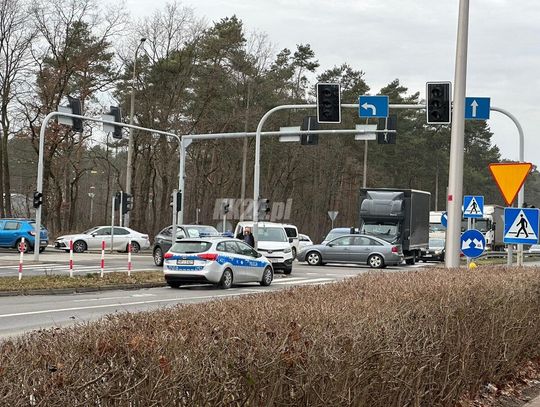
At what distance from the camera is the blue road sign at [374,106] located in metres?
28.3

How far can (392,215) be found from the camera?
37.9 meters

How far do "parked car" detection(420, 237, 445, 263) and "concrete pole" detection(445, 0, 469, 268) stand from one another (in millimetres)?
29201

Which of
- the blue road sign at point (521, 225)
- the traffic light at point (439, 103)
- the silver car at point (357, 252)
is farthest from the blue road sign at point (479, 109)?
the silver car at point (357, 252)

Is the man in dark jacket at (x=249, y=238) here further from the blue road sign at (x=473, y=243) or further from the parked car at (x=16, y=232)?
the parked car at (x=16, y=232)

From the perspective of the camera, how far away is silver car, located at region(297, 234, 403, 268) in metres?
35.4

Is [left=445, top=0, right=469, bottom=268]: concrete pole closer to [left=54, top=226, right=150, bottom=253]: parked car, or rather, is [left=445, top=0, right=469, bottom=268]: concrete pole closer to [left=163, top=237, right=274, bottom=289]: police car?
[left=163, top=237, right=274, bottom=289]: police car

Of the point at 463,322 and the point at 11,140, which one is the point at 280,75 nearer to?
the point at 11,140

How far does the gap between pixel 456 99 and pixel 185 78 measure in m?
42.9

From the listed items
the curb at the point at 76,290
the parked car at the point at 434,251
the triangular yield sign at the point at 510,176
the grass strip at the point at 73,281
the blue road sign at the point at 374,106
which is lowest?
the curb at the point at 76,290

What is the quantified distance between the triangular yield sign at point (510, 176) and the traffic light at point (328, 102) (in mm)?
10560

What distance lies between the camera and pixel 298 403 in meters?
4.27

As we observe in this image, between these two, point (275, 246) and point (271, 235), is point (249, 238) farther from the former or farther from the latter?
point (271, 235)

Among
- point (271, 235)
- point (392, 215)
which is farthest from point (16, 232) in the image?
point (392, 215)

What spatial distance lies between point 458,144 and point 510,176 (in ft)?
7.51
